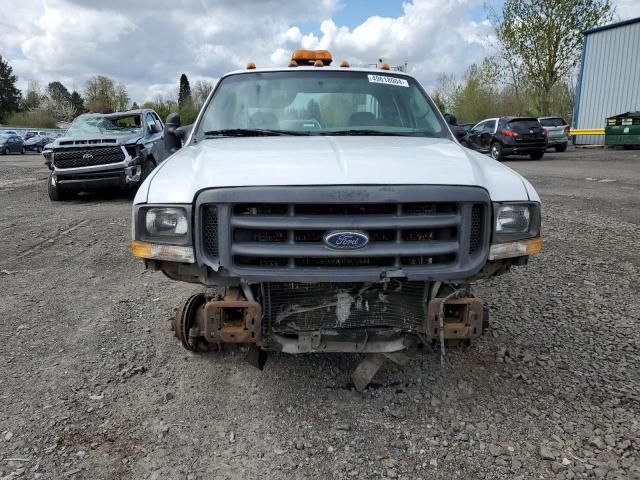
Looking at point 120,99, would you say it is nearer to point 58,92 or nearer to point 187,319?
point 58,92

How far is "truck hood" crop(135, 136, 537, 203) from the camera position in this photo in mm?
2576

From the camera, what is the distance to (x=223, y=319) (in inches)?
105

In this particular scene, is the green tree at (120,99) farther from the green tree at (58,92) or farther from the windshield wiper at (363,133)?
the windshield wiper at (363,133)

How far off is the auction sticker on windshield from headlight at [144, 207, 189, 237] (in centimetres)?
227

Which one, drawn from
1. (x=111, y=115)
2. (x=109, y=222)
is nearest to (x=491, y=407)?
(x=109, y=222)

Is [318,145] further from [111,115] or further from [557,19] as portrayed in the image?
[557,19]

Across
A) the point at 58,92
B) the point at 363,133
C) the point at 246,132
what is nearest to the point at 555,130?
the point at 363,133

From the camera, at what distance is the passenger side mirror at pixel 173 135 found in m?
4.31

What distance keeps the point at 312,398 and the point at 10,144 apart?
3626 centimetres

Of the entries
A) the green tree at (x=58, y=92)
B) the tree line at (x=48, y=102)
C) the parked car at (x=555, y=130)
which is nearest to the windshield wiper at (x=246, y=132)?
the parked car at (x=555, y=130)

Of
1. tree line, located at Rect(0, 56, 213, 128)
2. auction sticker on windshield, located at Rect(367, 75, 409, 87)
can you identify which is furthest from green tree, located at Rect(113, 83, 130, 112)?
auction sticker on windshield, located at Rect(367, 75, 409, 87)

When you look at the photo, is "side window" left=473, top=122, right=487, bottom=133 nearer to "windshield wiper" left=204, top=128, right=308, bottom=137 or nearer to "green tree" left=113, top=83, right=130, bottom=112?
"windshield wiper" left=204, top=128, right=308, bottom=137

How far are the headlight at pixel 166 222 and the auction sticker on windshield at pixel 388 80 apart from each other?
2274 mm

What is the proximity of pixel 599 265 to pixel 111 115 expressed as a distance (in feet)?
34.5
